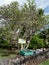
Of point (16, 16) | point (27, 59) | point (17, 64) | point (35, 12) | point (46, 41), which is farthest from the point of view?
point (46, 41)

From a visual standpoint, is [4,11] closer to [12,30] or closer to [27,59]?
[12,30]

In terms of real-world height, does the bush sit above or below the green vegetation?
below

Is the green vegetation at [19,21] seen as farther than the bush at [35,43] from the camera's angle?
No

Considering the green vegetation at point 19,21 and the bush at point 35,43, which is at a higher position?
the green vegetation at point 19,21

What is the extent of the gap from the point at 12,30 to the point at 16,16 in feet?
6.03

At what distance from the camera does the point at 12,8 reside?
72.0 ft

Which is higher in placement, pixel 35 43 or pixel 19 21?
pixel 19 21

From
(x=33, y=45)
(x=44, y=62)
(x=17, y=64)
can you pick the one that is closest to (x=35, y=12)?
(x=33, y=45)

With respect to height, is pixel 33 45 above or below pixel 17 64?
below

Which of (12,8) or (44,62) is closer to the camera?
(44,62)

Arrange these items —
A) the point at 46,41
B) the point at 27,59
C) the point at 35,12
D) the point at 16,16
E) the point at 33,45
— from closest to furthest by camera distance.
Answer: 1. the point at 27,59
2. the point at 16,16
3. the point at 35,12
4. the point at 33,45
5. the point at 46,41

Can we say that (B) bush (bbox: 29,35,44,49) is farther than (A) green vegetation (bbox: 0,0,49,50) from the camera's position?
Yes

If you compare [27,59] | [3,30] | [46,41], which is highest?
[27,59]

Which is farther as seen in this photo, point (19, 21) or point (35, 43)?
point (35, 43)
